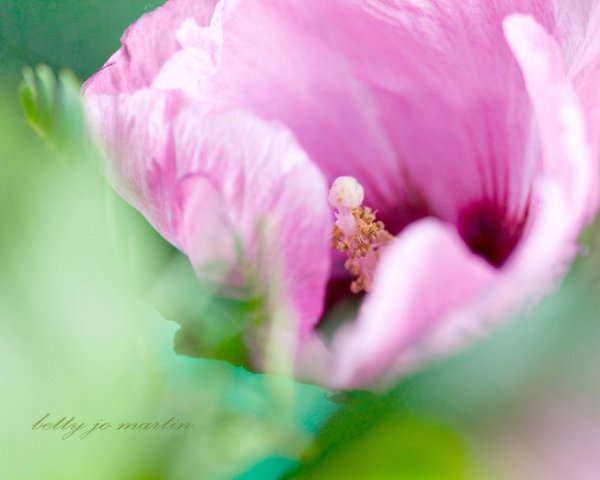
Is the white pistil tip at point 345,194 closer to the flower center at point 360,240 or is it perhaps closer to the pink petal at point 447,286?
the flower center at point 360,240

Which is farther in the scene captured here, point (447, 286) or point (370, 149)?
point (370, 149)

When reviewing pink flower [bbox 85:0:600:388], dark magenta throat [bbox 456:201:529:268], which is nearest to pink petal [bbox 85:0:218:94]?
pink flower [bbox 85:0:600:388]

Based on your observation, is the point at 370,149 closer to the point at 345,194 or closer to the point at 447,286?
the point at 345,194

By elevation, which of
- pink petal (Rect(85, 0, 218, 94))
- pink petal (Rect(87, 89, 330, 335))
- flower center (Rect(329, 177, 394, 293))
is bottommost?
flower center (Rect(329, 177, 394, 293))

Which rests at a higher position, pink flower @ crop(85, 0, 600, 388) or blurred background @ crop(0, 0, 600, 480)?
pink flower @ crop(85, 0, 600, 388)

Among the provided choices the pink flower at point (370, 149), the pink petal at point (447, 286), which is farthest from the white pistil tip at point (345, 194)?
the pink petal at point (447, 286)

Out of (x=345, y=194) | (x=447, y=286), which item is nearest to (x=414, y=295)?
(x=447, y=286)

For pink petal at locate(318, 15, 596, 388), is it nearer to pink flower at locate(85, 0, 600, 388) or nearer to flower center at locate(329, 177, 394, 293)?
pink flower at locate(85, 0, 600, 388)
